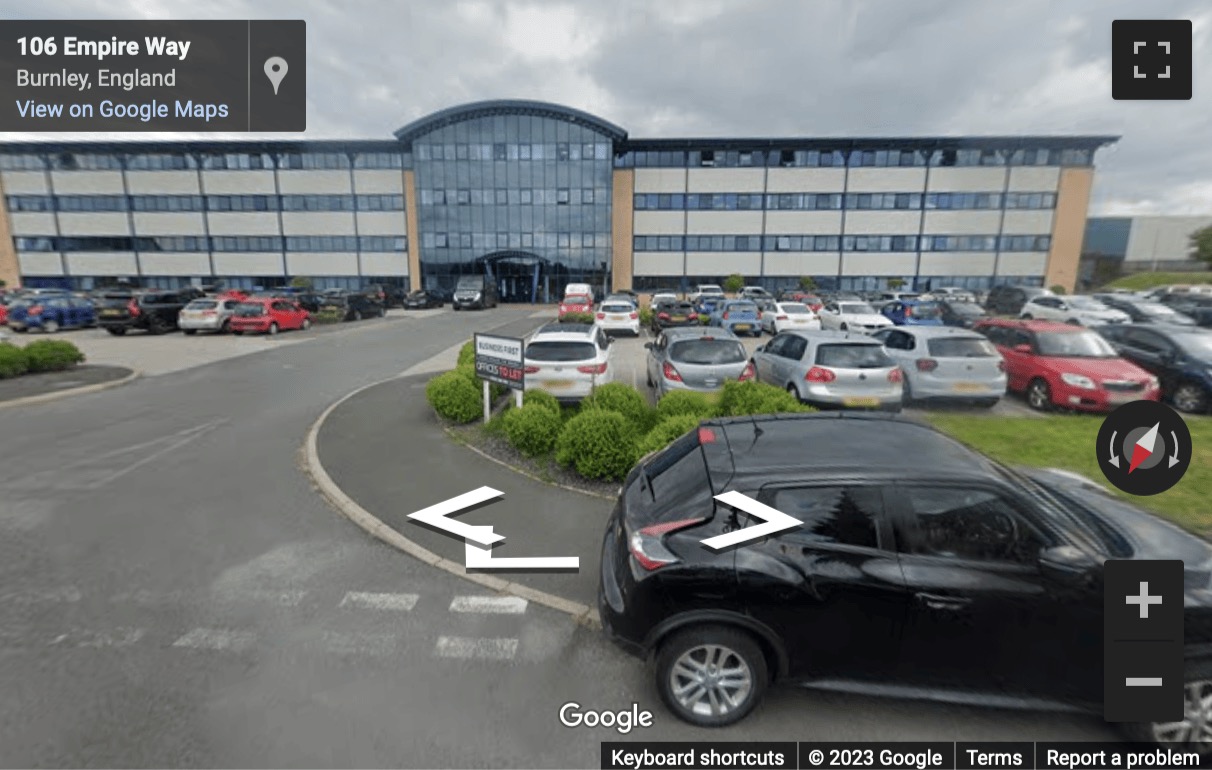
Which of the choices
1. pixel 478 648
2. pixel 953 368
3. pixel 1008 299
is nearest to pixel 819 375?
pixel 953 368

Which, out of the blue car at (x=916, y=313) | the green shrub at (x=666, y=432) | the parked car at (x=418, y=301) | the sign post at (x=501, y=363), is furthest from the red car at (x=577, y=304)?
the green shrub at (x=666, y=432)

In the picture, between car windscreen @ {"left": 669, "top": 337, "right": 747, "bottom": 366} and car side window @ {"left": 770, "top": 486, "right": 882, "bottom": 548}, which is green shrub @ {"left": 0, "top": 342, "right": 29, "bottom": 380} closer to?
car windscreen @ {"left": 669, "top": 337, "right": 747, "bottom": 366}

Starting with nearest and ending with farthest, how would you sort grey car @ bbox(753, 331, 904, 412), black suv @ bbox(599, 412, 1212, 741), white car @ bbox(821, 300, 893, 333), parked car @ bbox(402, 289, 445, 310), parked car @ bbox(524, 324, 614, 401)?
black suv @ bbox(599, 412, 1212, 741)
grey car @ bbox(753, 331, 904, 412)
parked car @ bbox(524, 324, 614, 401)
white car @ bbox(821, 300, 893, 333)
parked car @ bbox(402, 289, 445, 310)

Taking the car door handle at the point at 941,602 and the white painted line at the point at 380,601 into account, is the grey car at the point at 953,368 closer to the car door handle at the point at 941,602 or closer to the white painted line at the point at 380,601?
the car door handle at the point at 941,602

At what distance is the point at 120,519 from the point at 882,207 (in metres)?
49.5

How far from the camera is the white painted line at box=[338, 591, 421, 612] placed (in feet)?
13.0

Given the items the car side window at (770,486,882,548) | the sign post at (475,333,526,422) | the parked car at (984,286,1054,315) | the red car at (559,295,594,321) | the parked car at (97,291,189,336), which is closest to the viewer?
the car side window at (770,486,882,548)

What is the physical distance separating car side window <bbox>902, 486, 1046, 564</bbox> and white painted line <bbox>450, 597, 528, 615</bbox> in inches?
102

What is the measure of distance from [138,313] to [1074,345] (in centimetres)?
2919

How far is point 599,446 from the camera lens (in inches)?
240

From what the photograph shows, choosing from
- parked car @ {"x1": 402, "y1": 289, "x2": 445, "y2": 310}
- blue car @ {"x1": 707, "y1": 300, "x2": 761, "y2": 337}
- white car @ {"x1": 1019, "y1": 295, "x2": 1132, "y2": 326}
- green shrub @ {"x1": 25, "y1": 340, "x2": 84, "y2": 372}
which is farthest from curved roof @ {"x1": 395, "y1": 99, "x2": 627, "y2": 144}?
green shrub @ {"x1": 25, "y1": 340, "x2": 84, "y2": 372}

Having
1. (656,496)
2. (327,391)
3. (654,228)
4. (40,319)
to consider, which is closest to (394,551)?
(656,496)

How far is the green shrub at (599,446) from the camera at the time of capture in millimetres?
6070

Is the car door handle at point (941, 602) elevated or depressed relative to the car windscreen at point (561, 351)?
depressed
